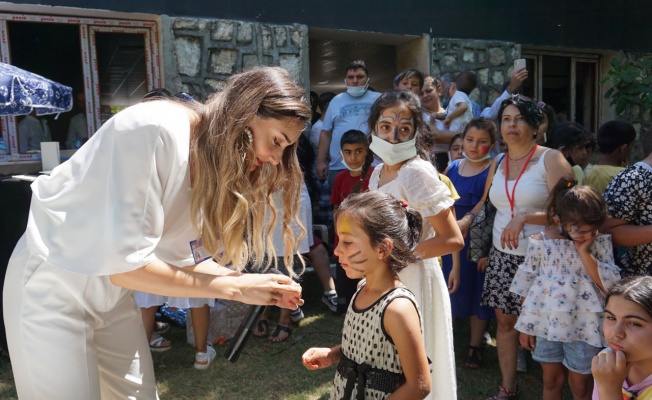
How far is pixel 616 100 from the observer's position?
5875 millimetres

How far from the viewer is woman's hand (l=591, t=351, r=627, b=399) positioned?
5.94 ft

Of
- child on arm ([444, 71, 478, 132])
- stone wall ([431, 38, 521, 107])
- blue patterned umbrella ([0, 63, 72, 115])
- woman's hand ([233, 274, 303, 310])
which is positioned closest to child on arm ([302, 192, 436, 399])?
woman's hand ([233, 274, 303, 310])

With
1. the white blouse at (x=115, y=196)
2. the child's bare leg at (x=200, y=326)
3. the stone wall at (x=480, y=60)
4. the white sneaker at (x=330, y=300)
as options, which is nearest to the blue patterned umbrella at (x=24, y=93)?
the child's bare leg at (x=200, y=326)

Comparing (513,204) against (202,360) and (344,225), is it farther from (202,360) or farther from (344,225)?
(202,360)

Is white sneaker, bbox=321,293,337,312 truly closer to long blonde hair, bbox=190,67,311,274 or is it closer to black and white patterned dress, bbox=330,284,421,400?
black and white patterned dress, bbox=330,284,421,400

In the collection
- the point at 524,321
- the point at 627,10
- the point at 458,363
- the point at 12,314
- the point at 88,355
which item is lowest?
the point at 458,363

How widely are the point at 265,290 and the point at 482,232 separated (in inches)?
85.7

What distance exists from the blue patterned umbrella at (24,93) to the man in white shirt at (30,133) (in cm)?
88

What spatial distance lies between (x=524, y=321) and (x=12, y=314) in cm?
232

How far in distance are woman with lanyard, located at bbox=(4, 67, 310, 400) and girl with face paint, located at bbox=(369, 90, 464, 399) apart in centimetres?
72

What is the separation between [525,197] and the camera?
10.6 feet

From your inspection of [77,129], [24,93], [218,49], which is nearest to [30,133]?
[77,129]

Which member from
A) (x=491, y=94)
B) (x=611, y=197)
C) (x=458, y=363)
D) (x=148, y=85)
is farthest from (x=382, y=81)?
(x=611, y=197)

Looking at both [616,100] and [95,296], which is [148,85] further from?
[616,100]
